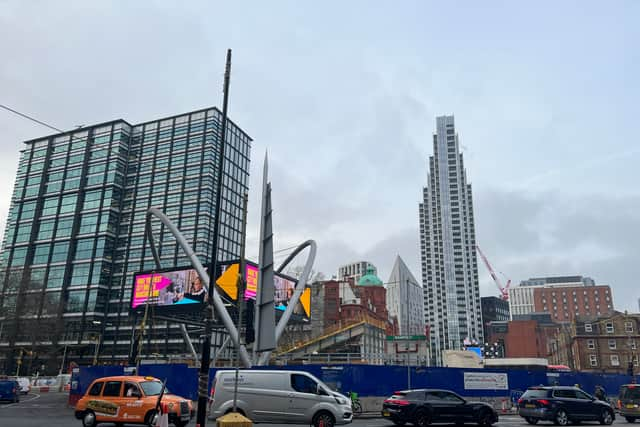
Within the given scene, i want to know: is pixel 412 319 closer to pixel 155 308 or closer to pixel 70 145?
pixel 70 145

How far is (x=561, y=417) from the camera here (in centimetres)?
2120

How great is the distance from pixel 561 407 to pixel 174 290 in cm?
4219

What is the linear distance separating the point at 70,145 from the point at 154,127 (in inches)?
835

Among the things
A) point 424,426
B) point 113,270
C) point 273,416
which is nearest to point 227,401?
point 273,416

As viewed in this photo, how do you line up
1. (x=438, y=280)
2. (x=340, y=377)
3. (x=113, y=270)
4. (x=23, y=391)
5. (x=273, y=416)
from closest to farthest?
(x=273, y=416)
(x=340, y=377)
(x=23, y=391)
(x=113, y=270)
(x=438, y=280)

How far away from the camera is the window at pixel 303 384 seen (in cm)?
1722

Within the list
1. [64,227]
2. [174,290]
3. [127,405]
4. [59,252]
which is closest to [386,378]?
[127,405]

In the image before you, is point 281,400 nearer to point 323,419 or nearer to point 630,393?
point 323,419

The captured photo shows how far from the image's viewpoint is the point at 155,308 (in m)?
54.8

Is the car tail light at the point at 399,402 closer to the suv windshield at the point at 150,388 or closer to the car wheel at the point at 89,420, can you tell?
the suv windshield at the point at 150,388

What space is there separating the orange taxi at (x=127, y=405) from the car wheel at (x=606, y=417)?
17597 mm

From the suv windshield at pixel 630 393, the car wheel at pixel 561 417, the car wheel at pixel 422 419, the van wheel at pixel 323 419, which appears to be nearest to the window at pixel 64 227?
the car wheel at pixel 422 419

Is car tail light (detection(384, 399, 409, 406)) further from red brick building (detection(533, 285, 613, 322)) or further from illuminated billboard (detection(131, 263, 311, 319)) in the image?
red brick building (detection(533, 285, 613, 322))

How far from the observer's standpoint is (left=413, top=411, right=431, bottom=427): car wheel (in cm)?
1914
